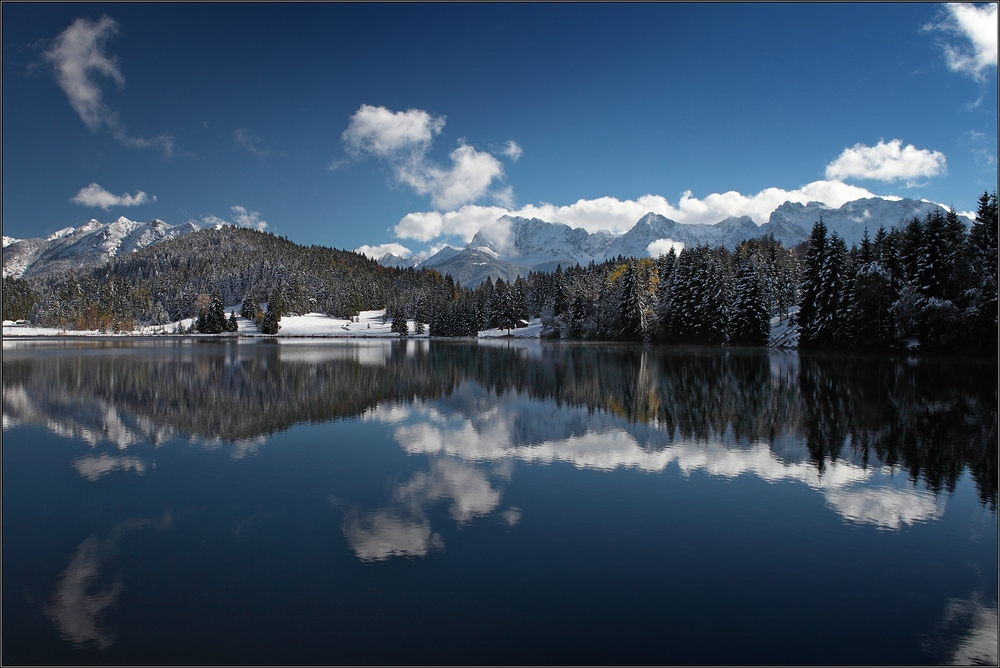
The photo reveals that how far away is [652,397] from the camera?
24578 mm

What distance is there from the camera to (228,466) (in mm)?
13391

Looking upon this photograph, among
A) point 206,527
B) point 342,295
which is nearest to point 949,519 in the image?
point 206,527

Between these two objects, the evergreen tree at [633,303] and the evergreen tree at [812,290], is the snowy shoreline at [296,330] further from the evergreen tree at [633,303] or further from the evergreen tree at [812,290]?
the evergreen tree at [812,290]

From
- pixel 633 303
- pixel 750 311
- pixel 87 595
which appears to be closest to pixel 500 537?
pixel 87 595

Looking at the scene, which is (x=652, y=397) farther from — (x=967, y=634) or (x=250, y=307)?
(x=250, y=307)

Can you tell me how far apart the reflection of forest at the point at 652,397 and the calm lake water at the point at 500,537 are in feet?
0.70

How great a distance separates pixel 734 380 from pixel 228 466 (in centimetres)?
2673

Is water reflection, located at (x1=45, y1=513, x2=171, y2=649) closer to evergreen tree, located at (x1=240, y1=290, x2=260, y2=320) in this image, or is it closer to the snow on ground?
the snow on ground

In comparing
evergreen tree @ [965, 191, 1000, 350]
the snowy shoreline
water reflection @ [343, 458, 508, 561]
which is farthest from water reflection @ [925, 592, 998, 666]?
the snowy shoreline

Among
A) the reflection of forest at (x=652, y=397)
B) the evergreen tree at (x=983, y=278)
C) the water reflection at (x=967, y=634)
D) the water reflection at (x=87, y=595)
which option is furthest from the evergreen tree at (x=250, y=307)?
the water reflection at (x=967, y=634)

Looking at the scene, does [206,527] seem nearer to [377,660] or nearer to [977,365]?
[377,660]

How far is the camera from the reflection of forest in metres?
16.2

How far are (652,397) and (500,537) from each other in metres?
17.0

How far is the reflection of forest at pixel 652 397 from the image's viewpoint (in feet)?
53.3
